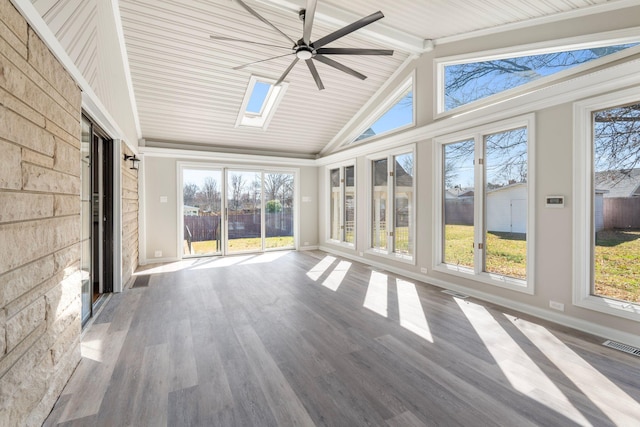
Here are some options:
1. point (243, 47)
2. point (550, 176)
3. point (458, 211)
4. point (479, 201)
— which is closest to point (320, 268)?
point (458, 211)

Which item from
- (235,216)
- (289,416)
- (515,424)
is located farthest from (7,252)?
(235,216)

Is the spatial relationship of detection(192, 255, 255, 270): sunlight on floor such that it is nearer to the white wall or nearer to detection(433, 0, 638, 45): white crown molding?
the white wall

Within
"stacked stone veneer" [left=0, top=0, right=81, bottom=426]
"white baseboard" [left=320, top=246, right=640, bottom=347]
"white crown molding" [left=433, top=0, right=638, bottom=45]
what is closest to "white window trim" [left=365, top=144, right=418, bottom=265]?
"white baseboard" [left=320, top=246, right=640, bottom=347]

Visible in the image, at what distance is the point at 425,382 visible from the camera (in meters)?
2.15

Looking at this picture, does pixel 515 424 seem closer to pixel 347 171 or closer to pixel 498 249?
pixel 498 249

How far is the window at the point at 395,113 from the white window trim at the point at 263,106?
1.99 metres

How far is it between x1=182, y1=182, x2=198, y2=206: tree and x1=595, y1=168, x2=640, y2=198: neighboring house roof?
7011mm

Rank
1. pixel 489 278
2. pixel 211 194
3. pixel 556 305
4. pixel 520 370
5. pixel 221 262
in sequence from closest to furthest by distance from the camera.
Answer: pixel 520 370, pixel 556 305, pixel 489 278, pixel 221 262, pixel 211 194

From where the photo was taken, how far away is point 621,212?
2.97 meters

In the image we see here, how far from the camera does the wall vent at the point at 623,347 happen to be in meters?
2.58

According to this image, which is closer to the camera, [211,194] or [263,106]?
[263,106]

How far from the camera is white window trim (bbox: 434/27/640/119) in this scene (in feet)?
9.45

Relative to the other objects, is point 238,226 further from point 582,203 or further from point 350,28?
point 582,203

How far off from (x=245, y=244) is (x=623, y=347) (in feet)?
22.2
